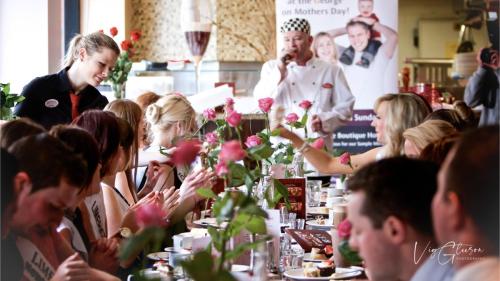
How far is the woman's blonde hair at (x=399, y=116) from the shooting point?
3.69m

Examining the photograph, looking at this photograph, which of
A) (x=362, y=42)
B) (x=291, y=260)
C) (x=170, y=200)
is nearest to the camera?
(x=291, y=260)

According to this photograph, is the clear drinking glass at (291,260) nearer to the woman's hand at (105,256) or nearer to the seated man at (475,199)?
the woman's hand at (105,256)

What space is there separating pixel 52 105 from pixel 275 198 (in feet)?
5.12

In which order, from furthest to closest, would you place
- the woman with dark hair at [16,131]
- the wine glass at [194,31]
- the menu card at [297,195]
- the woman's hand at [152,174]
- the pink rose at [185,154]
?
the wine glass at [194,31] < the woman's hand at [152,174] < the menu card at [297,195] < the woman with dark hair at [16,131] < the pink rose at [185,154]

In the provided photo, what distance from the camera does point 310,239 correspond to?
9.05 feet

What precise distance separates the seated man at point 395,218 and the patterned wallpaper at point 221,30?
7.19 m

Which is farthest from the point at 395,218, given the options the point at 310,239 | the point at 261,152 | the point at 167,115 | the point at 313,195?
the point at 167,115

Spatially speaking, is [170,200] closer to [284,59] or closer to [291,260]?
[291,260]

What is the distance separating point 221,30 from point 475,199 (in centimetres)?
748

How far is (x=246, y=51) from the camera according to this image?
8.62 meters

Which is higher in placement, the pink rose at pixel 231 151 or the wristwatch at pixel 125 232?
the pink rose at pixel 231 151

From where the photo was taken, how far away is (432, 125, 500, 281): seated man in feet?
4.01

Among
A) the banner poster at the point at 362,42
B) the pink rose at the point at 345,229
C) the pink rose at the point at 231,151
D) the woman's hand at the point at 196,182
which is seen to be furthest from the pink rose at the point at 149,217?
the banner poster at the point at 362,42

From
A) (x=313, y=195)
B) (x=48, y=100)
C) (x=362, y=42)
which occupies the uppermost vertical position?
(x=362, y=42)
